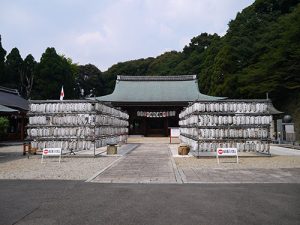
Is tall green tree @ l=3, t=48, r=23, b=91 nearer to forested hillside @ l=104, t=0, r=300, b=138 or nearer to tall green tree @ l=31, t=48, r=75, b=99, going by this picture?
tall green tree @ l=31, t=48, r=75, b=99

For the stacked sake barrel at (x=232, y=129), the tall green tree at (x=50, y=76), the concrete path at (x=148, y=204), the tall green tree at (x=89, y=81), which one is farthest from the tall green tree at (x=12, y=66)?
the concrete path at (x=148, y=204)

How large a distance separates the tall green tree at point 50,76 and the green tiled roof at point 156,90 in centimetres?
1184

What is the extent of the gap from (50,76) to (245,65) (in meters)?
34.9

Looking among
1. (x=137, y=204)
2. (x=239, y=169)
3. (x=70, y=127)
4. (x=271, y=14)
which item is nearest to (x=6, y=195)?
(x=137, y=204)

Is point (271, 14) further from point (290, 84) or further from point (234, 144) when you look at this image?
point (234, 144)

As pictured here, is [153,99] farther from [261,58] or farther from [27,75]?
[27,75]

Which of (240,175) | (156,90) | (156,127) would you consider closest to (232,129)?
(240,175)

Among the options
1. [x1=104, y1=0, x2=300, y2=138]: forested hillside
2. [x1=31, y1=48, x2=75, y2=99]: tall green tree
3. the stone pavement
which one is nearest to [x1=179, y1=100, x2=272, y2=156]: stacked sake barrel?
the stone pavement

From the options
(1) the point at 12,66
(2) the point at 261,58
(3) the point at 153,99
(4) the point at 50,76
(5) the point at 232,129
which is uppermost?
(1) the point at 12,66

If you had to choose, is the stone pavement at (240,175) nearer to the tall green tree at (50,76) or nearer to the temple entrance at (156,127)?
the temple entrance at (156,127)

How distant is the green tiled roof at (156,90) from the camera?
43.4 m

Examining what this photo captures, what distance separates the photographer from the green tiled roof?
4341cm

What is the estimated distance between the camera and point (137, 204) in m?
6.57

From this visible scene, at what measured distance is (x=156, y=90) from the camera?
47.9 metres
